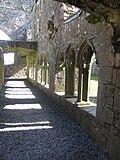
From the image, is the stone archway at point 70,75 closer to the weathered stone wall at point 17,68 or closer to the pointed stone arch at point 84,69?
the pointed stone arch at point 84,69

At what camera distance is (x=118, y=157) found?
3383mm

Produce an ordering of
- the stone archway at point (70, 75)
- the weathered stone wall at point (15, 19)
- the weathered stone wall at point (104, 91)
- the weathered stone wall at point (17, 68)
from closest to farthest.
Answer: the weathered stone wall at point (104, 91) < the stone archway at point (70, 75) < the weathered stone wall at point (17, 68) < the weathered stone wall at point (15, 19)

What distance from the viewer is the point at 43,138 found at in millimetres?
4418

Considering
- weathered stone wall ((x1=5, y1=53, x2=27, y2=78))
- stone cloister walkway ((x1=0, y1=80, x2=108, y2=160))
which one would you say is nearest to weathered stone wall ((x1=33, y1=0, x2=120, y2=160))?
stone cloister walkway ((x1=0, y1=80, x2=108, y2=160))

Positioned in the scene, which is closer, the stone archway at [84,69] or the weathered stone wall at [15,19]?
the stone archway at [84,69]

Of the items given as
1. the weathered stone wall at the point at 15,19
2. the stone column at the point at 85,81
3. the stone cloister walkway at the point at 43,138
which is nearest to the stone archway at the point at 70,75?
the stone cloister walkway at the point at 43,138

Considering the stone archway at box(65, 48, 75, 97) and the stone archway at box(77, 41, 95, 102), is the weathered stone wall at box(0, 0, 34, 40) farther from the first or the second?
the stone archway at box(77, 41, 95, 102)

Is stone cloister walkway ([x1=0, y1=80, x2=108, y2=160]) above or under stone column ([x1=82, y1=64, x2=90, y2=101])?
under

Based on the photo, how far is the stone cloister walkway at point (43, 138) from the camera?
3637mm

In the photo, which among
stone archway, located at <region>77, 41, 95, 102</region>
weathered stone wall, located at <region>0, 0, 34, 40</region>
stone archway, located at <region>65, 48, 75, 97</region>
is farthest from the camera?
weathered stone wall, located at <region>0, 0, 34, 40</region>

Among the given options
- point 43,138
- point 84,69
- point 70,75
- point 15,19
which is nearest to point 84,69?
point 84,69

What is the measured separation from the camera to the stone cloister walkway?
11.9 ft

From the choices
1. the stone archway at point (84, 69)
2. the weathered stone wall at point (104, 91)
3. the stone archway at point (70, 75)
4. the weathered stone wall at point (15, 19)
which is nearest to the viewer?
the weathered stone wall at point (104, 91)

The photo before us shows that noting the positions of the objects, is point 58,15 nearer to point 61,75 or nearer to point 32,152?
point 61,75
